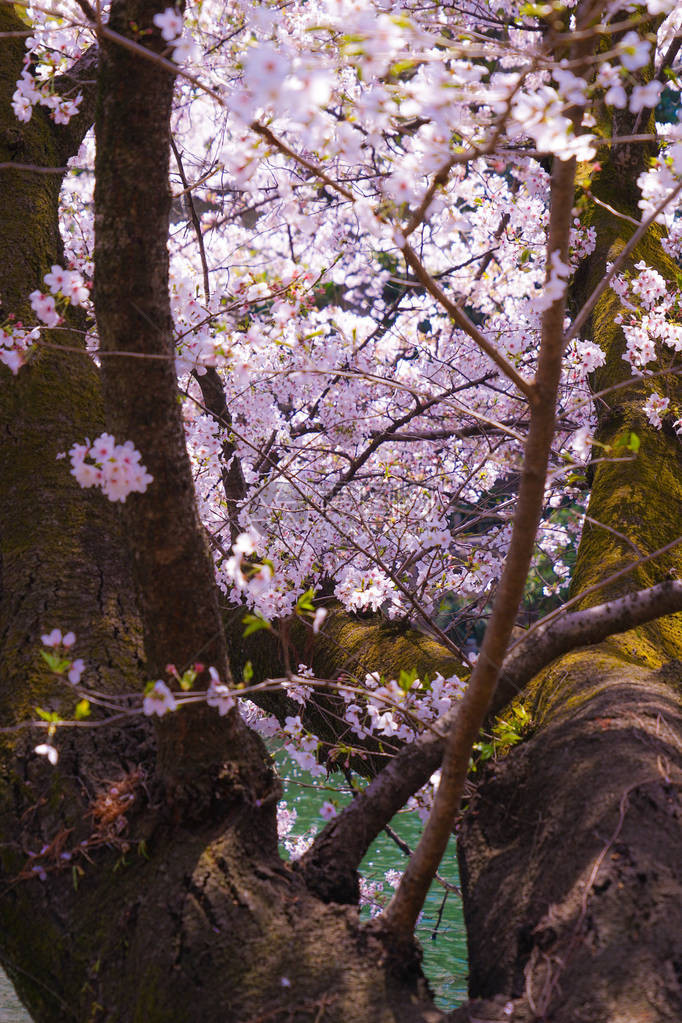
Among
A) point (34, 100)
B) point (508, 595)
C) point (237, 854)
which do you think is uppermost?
point (34, 100)

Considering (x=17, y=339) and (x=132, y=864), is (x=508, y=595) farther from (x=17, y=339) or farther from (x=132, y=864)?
(x=17, y=339)

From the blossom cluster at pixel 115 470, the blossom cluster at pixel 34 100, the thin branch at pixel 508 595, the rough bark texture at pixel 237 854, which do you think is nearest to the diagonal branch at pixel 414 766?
the rough bark texture at pixel 237 854

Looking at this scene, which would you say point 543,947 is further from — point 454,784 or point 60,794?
point 60,794

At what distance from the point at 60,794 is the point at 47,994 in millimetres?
376

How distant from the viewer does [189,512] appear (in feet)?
5.56

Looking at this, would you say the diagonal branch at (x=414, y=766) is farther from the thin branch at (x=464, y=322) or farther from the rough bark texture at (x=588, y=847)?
the thin branch at (x=464, y=322)

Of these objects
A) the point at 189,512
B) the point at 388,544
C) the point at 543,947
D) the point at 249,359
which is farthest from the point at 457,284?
the point at 543,947

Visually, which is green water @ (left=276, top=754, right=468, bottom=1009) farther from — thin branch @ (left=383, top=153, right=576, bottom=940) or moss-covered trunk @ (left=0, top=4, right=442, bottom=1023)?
thin branch @ (left=383, top=153, right=576, bottom=940)

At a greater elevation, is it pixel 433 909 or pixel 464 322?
pixel 464 322

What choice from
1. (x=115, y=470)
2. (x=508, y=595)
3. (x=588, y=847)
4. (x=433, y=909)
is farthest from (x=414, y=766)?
(x=433, y=909)

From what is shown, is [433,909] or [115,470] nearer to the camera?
[115,470]

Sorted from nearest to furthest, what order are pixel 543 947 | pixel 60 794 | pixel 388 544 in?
pixel 543 947 → pixel 60 794 → pixel 388 544

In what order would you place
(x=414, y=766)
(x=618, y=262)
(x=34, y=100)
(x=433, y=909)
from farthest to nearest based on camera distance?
(x=433, y=909)
(x=34, y=100)
(x=414, y=766)
(x=618, y=262)

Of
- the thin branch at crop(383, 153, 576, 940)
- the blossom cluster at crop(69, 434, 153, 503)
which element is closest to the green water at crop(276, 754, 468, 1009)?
the thin branch at crop(383, 153, 576, 940)
